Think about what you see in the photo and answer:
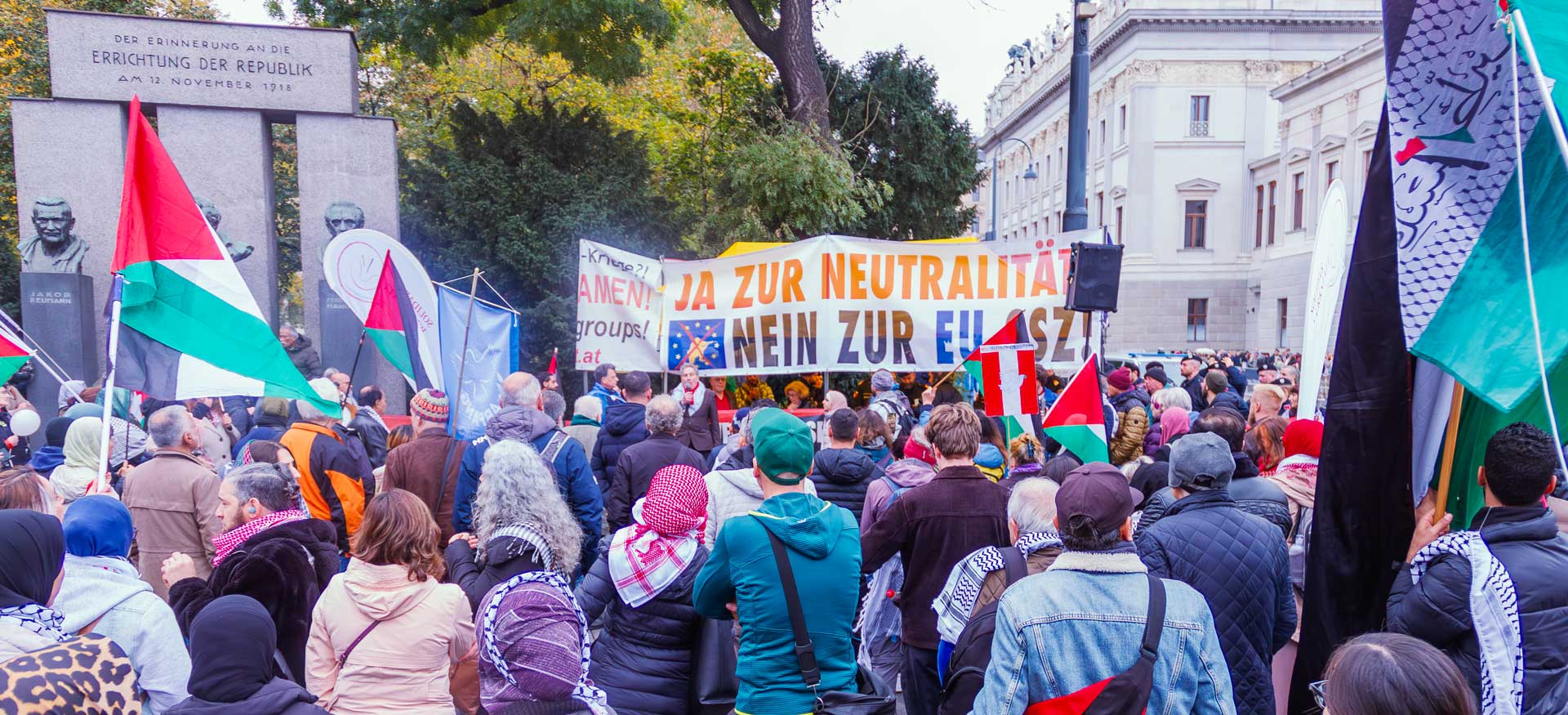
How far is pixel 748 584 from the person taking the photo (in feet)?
10.9

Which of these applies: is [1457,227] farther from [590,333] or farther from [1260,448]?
[590,333]

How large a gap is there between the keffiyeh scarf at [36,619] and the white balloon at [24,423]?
618 centimetres

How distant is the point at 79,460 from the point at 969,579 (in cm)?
427

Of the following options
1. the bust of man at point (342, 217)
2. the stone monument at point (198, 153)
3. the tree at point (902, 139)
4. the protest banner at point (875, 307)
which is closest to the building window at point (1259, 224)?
the tree at point (902, 139)

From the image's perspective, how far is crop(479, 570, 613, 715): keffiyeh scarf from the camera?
320cm

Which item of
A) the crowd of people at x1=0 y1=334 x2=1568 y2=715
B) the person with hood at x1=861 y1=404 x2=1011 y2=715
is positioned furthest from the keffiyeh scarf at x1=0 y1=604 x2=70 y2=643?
the person with hood at x1=861 y1=404 x2=1011 y2=715

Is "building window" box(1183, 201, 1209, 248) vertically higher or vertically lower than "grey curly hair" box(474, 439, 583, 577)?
higher

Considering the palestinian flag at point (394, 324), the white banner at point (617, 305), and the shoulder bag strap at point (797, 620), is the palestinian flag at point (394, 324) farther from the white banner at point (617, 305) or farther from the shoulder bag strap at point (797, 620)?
the shoulder bag strap at point (797, 620)

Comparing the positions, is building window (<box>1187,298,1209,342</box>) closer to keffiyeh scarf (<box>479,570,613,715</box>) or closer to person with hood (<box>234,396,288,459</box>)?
person with hood (<box>234,396,288,459</box>)

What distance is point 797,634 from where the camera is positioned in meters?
3.32

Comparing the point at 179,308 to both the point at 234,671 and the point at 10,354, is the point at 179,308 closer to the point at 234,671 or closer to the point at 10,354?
the point at 10,354

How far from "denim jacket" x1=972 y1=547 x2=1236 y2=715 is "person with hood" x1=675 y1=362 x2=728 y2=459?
6415 millimetres

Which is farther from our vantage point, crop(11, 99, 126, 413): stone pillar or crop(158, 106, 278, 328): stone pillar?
crop(158, 106, 278, 328): stone pillar

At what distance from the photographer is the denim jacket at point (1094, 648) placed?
256cm
